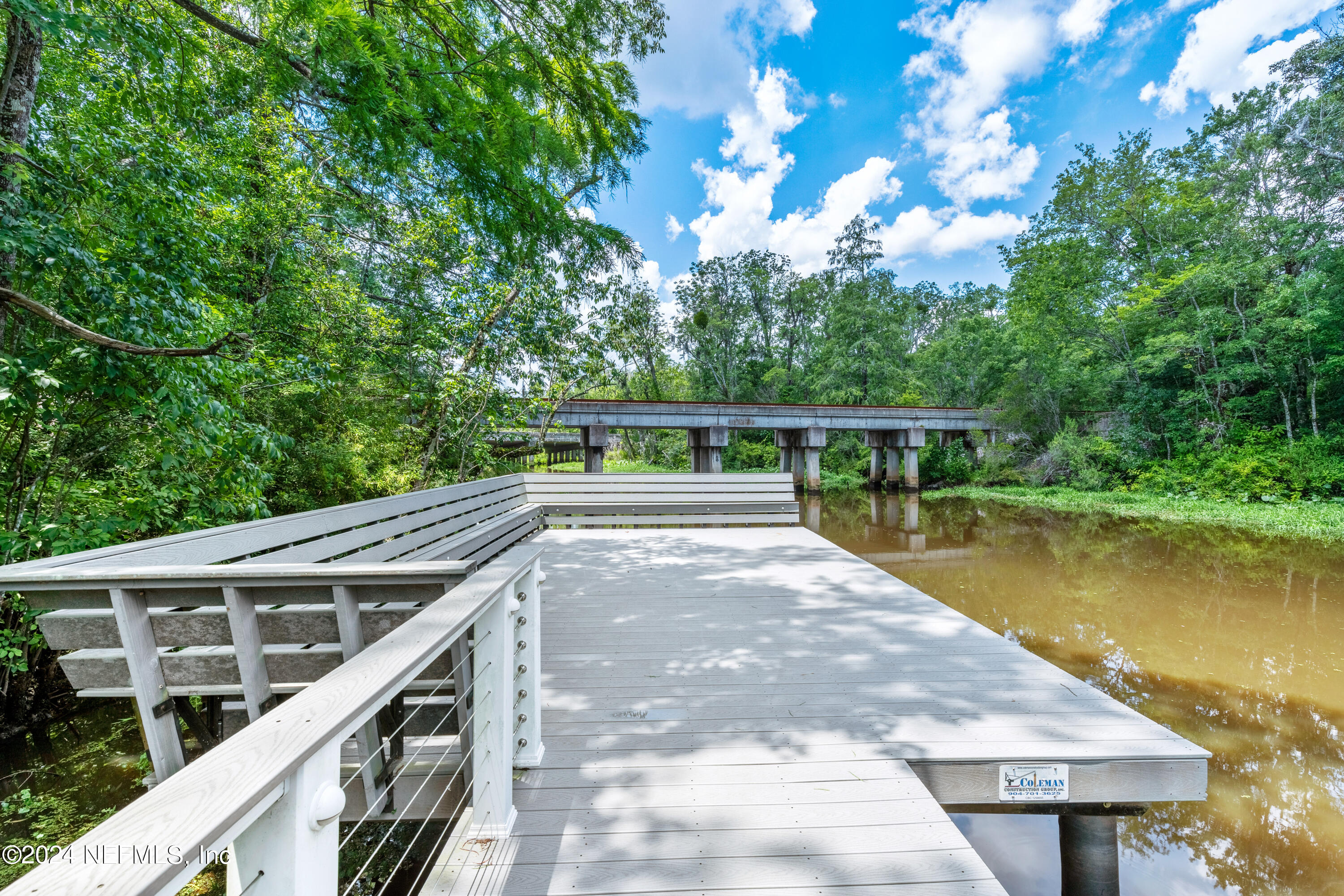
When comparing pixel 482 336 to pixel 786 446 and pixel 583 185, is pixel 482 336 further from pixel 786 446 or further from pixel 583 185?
pixel 786 446

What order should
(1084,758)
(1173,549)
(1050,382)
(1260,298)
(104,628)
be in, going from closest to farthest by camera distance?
1. (104,628)
2. (1084,758)
3. (1173,549)
4. (1260,298)
5. (1050,382)

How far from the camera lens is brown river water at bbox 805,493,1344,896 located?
108 inches

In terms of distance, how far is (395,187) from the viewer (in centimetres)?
392

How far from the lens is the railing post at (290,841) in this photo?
0.73 meters

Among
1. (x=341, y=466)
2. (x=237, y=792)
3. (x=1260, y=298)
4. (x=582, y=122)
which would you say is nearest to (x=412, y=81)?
(x=582, y=122)

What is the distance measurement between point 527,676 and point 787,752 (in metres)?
1.12

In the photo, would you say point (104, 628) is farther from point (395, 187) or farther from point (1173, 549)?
point (1173, 549)

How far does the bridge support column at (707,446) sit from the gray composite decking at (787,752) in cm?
1299

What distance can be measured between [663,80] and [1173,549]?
11.2 metres

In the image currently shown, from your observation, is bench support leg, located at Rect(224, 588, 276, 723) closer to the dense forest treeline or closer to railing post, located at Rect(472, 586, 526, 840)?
railing post, located at Rect(472, 586, 526, 840)

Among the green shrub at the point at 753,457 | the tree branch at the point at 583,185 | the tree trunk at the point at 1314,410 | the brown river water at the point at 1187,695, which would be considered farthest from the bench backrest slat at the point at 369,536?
the green shrub at the point at 753,457

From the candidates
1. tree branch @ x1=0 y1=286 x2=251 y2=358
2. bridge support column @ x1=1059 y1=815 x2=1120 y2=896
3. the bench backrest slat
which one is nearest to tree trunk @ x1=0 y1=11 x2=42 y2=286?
tree branch @ x1=0 y1=286 x2=251 y2=358

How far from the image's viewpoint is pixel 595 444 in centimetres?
1495

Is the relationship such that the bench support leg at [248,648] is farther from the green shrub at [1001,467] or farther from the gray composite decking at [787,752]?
the green shrub at [1001,467]
